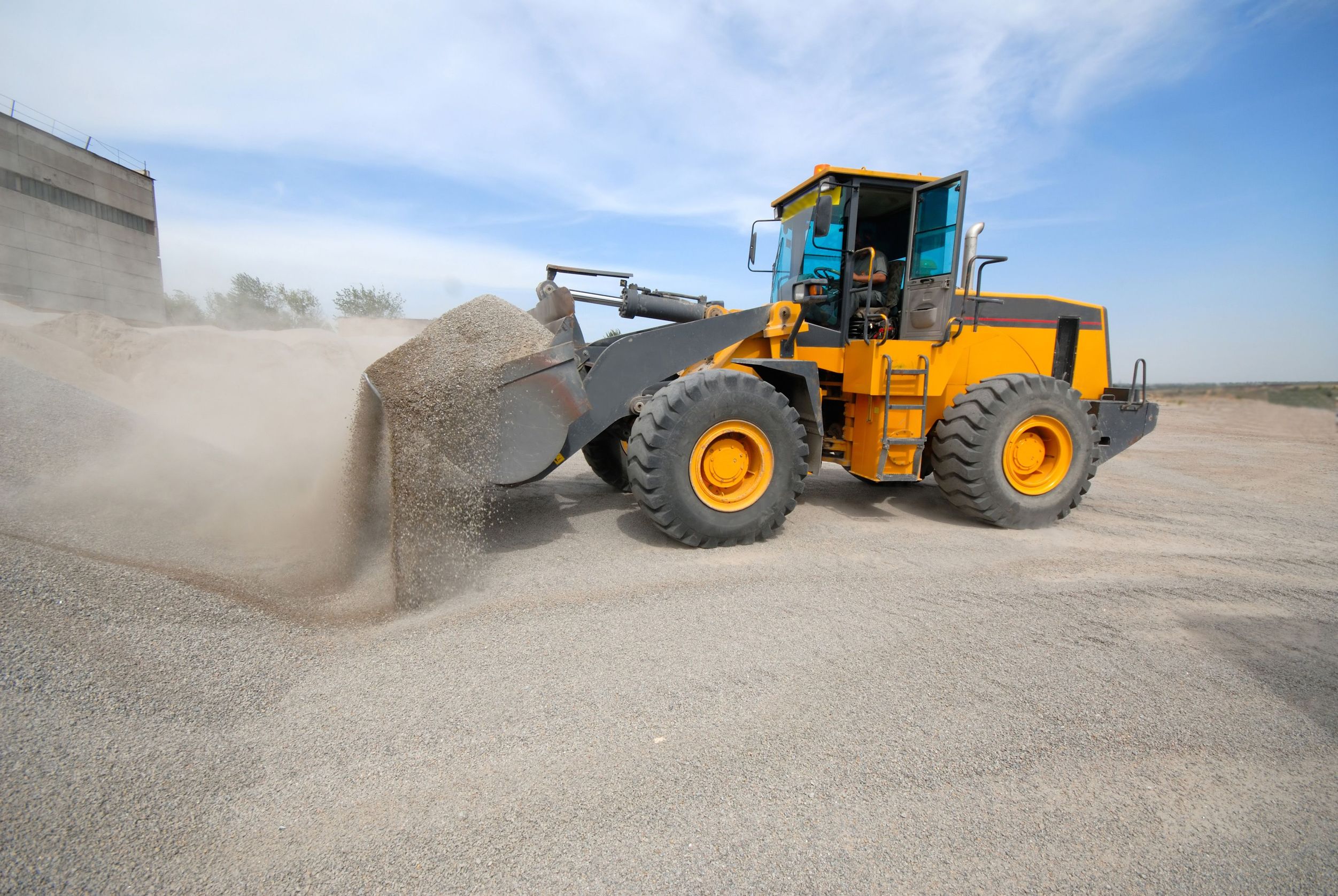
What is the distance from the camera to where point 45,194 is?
21.8 meters

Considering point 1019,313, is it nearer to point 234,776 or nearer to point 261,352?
point 234,776

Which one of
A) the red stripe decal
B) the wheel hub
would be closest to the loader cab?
the red stripe decal

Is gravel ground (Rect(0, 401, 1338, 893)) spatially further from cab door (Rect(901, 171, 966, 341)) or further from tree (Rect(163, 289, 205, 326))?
tree (Rect(163, 289, 205, 326))

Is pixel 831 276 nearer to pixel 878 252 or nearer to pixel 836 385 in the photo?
pixel 878 252

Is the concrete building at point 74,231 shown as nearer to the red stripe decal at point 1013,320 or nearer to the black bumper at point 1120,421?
the red stripe decal at point 1013,320

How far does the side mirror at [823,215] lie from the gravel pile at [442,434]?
233cm

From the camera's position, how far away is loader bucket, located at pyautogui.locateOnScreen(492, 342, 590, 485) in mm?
4180

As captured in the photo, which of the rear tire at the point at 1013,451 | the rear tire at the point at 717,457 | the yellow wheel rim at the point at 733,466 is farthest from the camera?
the rear tire at the point at 1013,451

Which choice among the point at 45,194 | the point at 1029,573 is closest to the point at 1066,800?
the point at 1029,573

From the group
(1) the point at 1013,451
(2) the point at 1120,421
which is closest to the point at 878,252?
(1) the point at 1013,451

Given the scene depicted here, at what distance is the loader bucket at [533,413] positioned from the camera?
4180mm

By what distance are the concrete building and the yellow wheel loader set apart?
69.8 feet

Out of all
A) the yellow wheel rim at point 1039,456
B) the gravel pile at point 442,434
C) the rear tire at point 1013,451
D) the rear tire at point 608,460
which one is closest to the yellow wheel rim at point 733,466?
the gravel pile at point 442,434

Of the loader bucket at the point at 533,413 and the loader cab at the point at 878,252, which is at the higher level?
the loader cab at the point at 878,252
